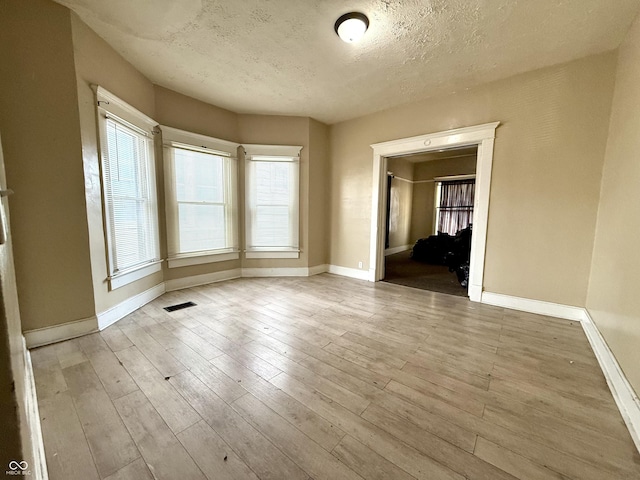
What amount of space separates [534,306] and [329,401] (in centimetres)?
279

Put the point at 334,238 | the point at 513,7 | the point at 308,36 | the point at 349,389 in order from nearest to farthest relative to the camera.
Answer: the point at 349,389 < the point at 513,7 < the point at 308,36 < the point at 334,238

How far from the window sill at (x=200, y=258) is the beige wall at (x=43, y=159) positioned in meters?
1.31

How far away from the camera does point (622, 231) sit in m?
1.91

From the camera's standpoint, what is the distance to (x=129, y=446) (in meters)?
1.24

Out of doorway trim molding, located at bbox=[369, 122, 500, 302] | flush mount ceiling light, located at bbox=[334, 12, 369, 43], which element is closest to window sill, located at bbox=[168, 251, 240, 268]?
doorway trim molding, located at bbox=[369, 122, 500, 302]

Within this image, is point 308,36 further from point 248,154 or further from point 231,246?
point 231,246

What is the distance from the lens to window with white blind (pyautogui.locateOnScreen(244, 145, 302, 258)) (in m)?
4.25

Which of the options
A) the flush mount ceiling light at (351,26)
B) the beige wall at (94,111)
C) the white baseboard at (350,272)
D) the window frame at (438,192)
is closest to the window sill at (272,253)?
the white baseboard at (350,272)

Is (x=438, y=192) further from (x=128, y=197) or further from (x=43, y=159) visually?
(x=43, y=159)

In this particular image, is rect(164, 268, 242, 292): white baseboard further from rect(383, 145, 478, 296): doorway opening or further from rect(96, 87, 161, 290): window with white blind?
rect(383, 145, 478, 296): doorway opening

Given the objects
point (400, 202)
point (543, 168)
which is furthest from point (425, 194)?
point (543, 168)

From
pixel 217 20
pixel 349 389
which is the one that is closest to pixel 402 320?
pixel 349 389

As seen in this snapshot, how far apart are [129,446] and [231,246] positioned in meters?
3.18

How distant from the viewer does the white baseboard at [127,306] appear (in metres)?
2.47
